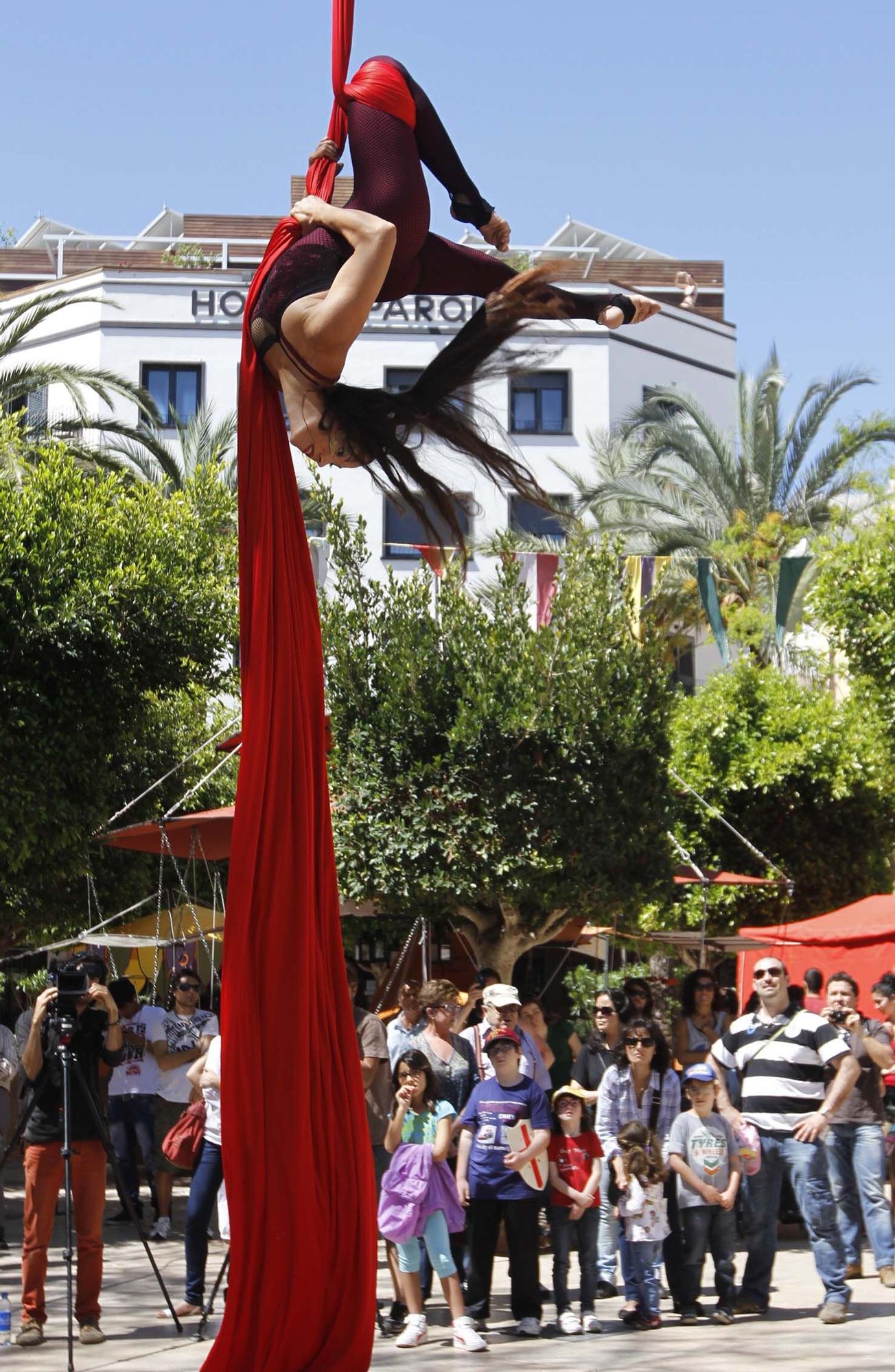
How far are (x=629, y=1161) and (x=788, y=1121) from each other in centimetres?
87

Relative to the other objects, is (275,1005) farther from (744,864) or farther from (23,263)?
(23,263)

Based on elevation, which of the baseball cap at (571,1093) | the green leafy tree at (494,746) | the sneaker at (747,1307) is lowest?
the sneaker at (747,1307)

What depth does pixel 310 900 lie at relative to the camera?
5.48 metres

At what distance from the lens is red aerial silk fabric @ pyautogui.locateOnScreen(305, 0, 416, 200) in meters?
5.32

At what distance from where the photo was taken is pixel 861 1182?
9.70 metres

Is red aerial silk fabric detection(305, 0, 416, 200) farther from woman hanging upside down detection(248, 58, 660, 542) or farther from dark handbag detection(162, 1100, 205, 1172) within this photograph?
dark handbag detection(162, 1100, 205, 1172)

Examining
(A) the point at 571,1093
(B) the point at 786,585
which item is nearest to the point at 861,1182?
(A) the point at 571,1093

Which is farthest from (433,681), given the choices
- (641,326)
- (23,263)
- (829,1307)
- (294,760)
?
(23,263)

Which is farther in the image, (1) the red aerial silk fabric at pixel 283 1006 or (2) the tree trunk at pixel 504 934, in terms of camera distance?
(2) the tree trunk at pixel 504 934

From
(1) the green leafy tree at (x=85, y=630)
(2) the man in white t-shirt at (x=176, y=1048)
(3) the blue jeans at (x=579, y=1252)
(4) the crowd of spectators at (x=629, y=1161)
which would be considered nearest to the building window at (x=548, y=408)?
(1) the green leafy tree at (x=85, y=630)

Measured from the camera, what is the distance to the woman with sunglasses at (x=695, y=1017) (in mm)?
10797

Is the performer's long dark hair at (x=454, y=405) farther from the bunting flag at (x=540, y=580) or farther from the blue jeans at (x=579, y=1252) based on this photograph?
the bunting flag at (x=540, y=580)

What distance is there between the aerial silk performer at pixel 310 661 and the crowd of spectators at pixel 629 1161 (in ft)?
10.2

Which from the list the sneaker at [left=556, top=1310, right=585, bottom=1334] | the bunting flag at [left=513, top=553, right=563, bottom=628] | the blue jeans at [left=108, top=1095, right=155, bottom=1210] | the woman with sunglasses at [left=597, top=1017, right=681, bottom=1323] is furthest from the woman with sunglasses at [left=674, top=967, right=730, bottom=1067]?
the bunting flag at [left=513, top=553, right=563, bottom=628]
